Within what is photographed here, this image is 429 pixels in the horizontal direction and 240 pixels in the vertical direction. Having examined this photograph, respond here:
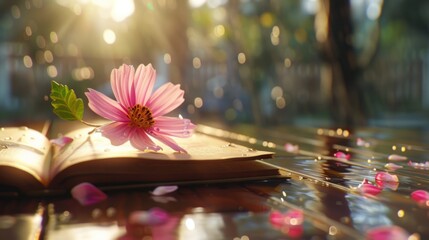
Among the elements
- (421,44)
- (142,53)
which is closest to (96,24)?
(142,53)

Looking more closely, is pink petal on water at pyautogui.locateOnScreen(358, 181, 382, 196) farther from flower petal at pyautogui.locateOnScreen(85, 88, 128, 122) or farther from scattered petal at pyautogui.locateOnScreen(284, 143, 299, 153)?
scattered petal at pyautogui.locateOnScreen(284, 143, 299, 153)

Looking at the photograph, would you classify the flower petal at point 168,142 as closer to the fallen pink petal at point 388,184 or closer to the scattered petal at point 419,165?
the fallen pink petal at point 388,184

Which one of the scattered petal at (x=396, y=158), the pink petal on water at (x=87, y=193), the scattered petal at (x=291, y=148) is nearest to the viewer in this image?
the pink petal on water at (x=87, y=193)

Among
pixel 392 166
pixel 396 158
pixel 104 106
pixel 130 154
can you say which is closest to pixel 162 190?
pixel 130 154

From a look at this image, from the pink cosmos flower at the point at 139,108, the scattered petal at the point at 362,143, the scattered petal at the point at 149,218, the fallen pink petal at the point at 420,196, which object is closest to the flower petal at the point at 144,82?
the pink cosmos flower at the point at 139,108

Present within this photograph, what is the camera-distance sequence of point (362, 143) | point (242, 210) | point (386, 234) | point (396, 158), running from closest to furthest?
point (386, 234) → point (242, 210) → point (396, 158) → point (362, 143)

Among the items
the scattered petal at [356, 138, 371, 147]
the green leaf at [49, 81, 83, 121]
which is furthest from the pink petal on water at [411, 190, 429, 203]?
the scattered petal at [356, 138, 371, 147]

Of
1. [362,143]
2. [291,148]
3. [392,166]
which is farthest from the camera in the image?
[362,143]

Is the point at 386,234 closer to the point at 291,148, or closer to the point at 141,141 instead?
the point at 141,141
